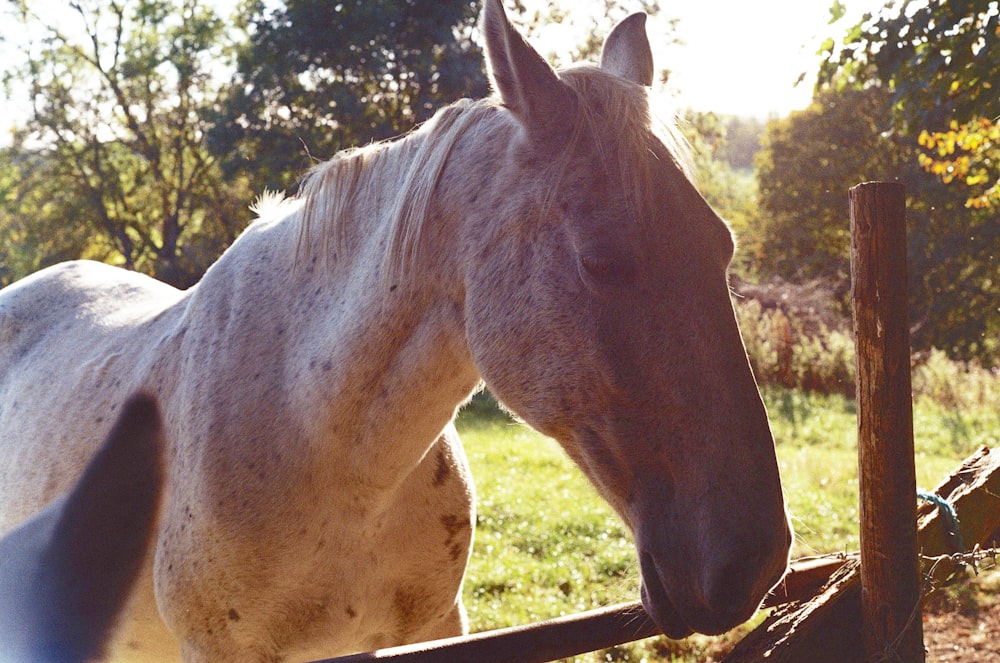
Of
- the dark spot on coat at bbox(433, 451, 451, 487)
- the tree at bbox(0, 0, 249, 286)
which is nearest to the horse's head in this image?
the dark spot on coat at bbox(433, 451, 451, 487)

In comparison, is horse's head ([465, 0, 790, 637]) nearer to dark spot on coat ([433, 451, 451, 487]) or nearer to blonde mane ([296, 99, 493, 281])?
blonde mane ([296, 99, 493, 281])

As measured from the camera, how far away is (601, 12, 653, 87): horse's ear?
2240 mm

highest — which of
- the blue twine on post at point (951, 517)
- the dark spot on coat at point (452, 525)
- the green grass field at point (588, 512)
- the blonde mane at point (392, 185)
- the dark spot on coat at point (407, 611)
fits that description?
the blonde mane at point (392, 185)

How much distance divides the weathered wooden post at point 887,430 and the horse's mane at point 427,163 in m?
0.62

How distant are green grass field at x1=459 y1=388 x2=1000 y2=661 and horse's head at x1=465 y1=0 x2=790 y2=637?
28 centimetres

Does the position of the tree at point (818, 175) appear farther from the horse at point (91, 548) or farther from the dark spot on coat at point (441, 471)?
the horse at point (91, 548)

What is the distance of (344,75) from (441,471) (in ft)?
50.5

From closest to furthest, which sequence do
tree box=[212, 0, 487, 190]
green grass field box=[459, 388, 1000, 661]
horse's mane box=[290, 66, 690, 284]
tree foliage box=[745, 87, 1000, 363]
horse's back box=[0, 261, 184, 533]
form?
horse's mane box=[290, 66, 690, 284]
horse's back box=[0, 261, 184, 533]
green grass field box=[459, 388, 1000, 661]
tree box=[212, 0, 487, 190]
tree foliage box=[745, 87, 1000, 363]

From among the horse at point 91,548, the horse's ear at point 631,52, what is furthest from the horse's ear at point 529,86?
the horse at point 91,548

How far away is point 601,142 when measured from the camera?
170cm

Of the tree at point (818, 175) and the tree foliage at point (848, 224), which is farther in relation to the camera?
the tree at point (818, 175)

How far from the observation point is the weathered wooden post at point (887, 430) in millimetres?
1945

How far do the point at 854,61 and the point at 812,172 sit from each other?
71.0 feet

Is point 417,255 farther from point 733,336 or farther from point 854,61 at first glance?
point 854,61
